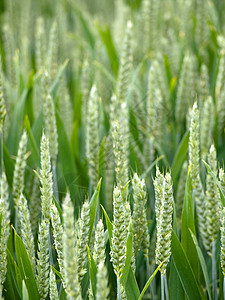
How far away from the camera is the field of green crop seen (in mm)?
865

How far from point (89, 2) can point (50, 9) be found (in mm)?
437

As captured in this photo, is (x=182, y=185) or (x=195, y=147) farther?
(x=182, y=185)

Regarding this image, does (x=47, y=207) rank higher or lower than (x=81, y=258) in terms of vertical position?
→ higher

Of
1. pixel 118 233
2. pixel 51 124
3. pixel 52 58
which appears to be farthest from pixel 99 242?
pixel 52 58

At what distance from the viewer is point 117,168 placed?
104cm

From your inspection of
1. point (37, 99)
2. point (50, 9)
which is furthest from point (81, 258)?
point (50, 9)

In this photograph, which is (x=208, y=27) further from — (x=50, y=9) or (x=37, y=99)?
(x=50, y=9)

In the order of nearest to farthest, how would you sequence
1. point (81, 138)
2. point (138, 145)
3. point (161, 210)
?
point (161, 210), point (138, 145), point (81, 138)

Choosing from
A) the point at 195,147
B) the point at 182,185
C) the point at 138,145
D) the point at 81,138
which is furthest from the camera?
the point at 81,138

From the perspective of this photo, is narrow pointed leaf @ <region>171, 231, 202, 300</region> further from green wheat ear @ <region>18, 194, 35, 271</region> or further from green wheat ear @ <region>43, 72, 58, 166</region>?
green wheat ear @ <region>43, 72, 58, 166</region>

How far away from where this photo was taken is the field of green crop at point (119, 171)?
0.87m

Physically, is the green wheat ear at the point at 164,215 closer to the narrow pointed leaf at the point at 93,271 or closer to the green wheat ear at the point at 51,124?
the narrow pointed leaf at the point at 93,271

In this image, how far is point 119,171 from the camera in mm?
1043

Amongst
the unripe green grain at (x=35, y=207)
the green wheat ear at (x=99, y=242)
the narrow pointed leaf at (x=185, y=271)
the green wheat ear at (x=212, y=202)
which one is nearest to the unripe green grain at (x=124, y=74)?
the unripe green grain at (x=35, y=207)
